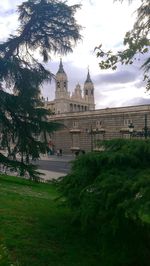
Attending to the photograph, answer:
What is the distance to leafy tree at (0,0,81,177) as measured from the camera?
15.6 meters

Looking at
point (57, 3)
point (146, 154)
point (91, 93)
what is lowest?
point (146, 154)

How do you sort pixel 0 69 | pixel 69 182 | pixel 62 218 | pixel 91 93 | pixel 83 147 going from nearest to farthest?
pixel 69 182, pixel 62 218, pixel 0 69, pixel 83 147, pixel 91 93

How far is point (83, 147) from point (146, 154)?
1853 inches

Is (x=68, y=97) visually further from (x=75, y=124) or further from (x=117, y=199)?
(x=117, y=199)

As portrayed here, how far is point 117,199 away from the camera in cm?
500

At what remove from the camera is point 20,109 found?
15.9 metres

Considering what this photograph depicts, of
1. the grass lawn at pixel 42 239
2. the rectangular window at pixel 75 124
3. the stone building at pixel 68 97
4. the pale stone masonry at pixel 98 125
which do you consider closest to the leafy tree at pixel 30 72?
the grass lawn at pixel 42 239

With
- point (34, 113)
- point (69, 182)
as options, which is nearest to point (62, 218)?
point (69, 182)

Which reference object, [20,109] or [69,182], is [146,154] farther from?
[20,109]

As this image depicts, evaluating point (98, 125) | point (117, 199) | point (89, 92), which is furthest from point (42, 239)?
point (89, 92)

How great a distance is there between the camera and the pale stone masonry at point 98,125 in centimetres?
4603

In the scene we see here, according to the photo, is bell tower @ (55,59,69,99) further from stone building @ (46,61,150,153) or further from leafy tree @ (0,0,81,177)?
leafy tree @ (0,0,81,177)

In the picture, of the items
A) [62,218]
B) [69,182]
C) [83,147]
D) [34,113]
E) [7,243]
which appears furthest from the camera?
[83,147]

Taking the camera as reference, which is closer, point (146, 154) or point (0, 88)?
point (146, 154)
